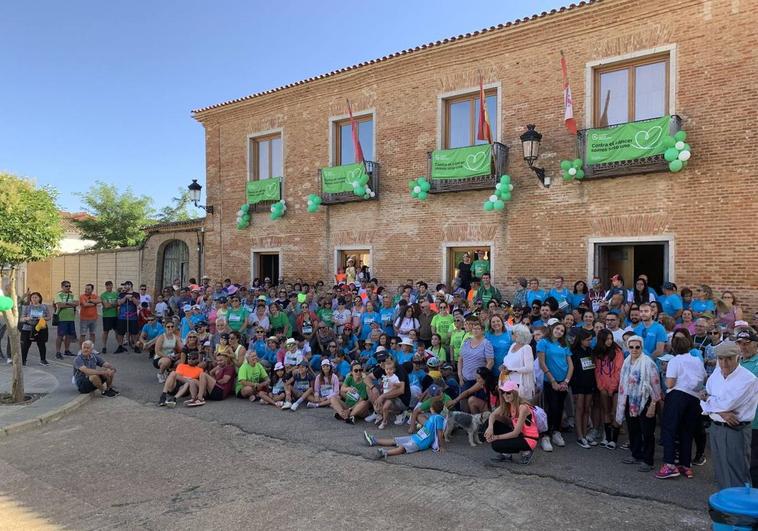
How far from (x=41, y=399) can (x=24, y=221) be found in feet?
38.9

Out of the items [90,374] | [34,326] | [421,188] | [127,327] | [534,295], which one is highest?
[421,188]

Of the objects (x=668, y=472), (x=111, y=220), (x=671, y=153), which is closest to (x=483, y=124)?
(x=671, y=153)

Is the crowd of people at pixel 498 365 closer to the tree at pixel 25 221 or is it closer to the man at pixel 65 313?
→ the man at pixel 65 313

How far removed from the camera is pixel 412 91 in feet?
47.4

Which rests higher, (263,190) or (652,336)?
(263,190)

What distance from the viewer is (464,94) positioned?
1366 cm

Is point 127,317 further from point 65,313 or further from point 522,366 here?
point 522,366

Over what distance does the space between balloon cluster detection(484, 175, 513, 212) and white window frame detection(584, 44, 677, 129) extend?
1999 millimetres

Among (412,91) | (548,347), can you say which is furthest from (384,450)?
(412,91)

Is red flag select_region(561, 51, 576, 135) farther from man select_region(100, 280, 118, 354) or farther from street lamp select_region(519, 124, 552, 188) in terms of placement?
man select_region(100, 280, 118, 354)

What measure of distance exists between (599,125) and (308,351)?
771cm

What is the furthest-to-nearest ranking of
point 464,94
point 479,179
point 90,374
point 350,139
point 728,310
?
point 350,139 → point 464,94 → point 479,179 → point 90,374 → point 728,310

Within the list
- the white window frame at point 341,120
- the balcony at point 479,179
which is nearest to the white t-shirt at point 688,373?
the balcony at point 479,179

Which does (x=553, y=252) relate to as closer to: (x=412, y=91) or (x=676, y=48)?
(x=676, y=48)
